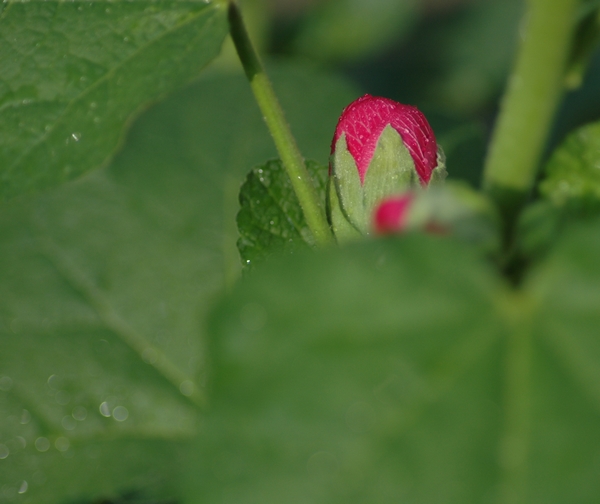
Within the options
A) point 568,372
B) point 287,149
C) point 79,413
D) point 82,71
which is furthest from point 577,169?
point 79,413

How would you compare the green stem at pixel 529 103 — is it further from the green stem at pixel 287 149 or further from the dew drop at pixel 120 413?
the dew drop at pixel 120 413

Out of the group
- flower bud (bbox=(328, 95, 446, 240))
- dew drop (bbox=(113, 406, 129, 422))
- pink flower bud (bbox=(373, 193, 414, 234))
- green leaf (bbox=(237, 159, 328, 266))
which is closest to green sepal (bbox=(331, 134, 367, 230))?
flower bud (bbox=(328, 95, 446, 240))

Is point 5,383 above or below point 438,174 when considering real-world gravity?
below

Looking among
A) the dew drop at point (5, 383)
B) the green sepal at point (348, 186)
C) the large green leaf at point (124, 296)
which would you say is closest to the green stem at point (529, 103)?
the green sepal at point (348, 186)

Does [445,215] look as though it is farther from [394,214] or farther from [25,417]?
[25,417]

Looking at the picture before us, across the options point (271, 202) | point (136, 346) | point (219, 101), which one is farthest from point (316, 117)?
point (271, 202)

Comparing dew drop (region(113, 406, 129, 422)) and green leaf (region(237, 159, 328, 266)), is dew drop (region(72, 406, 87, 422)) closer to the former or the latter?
dew drop (region(113, 406, 129, 422))
